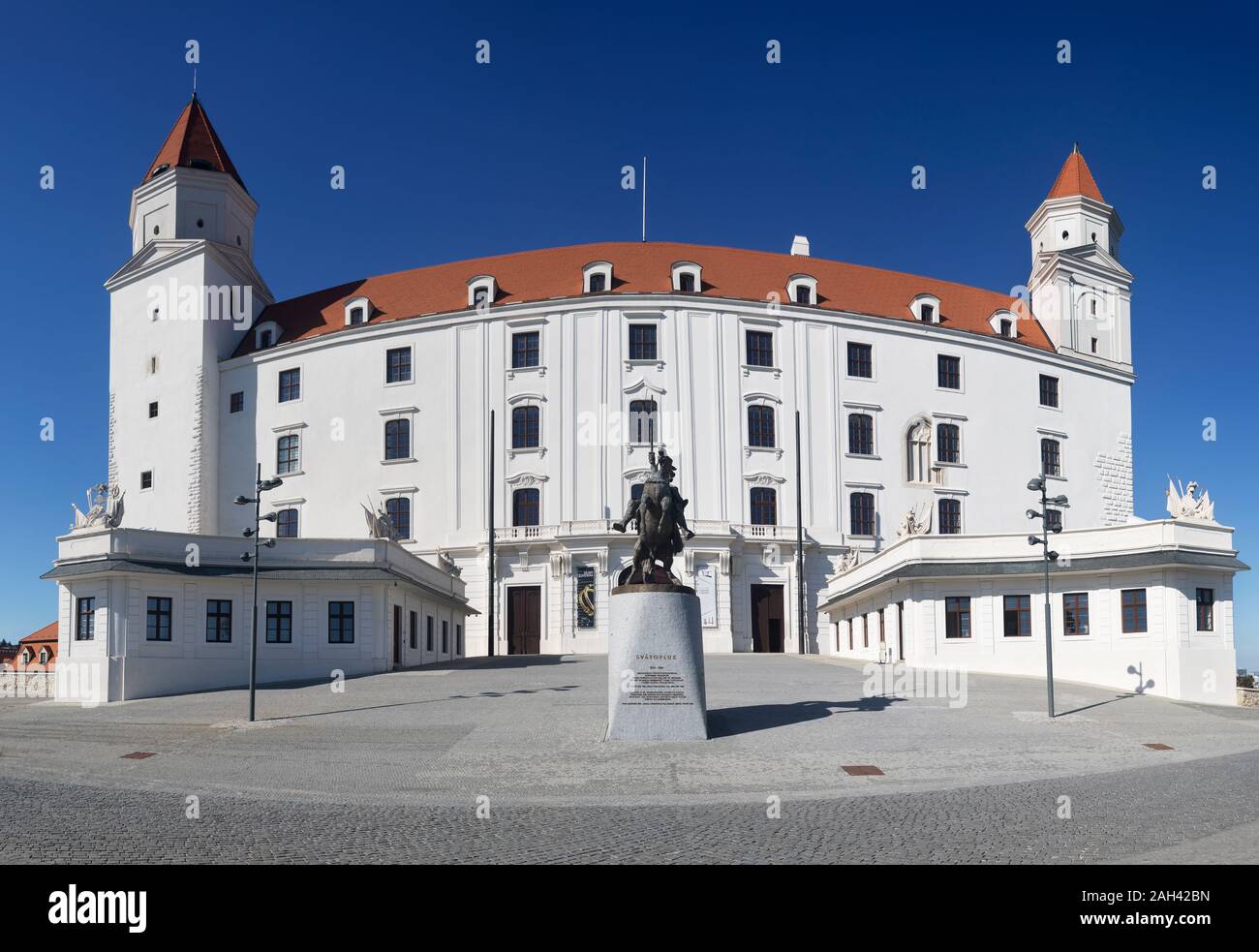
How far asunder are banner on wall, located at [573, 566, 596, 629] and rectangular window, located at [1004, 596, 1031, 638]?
814 inches

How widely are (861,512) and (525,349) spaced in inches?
735

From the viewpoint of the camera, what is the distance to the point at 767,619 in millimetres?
54594

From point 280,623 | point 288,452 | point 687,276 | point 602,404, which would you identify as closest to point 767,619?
point 602,404

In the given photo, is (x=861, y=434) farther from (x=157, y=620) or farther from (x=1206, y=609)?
(x=157, y=620)

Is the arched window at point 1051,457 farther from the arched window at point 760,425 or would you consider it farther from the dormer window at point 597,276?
the dormer window at point 597,276

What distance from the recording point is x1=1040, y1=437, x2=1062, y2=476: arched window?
205 ft

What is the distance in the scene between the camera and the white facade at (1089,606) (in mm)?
33719

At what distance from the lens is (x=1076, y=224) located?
67.2 metres

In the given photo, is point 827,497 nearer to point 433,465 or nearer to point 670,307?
point 670,307

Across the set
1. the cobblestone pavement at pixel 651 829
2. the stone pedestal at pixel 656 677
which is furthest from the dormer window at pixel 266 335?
the cobblestone pavement at pixel 651 829

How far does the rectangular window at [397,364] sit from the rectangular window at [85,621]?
28581mm

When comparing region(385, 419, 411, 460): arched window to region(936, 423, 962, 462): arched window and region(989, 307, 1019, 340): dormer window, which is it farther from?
region(989, 307, 1019, 340): dormer window

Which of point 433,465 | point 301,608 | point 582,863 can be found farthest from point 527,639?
point 582,863
